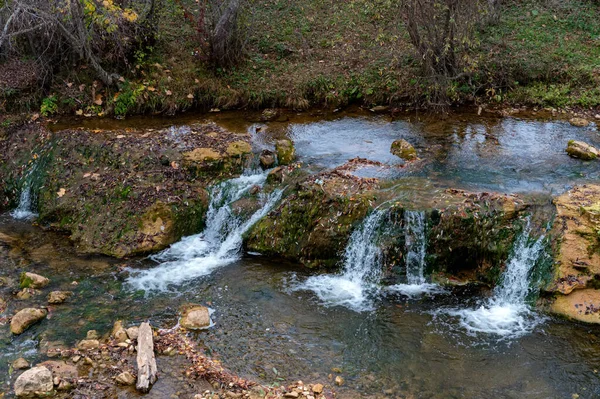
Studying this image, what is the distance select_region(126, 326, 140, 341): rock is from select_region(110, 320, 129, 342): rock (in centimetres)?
4

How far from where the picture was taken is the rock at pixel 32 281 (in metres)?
7.61

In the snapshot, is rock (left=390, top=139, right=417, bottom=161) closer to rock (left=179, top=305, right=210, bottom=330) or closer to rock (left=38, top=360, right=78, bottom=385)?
rock (left=179, top=305, right=210, bottom=330)

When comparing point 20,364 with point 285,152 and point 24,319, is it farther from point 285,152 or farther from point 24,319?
point 285,152

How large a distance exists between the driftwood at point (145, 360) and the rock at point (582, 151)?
8.25 metres

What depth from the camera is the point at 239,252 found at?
893 cm

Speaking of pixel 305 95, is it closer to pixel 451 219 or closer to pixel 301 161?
pixel 301 161

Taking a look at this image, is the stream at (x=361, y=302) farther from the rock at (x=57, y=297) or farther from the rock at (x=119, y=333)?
the rock at (x=119, y=333)

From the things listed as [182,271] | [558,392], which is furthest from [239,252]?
[558,392]

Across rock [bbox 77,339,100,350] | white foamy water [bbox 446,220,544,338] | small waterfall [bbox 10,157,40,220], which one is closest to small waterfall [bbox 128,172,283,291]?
rock [bbox 77,339,100,350]

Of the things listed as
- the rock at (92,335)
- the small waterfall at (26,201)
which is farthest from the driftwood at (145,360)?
the small waterfall at (26,201)

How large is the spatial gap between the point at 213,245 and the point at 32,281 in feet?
9.44

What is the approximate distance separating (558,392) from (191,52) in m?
11.7

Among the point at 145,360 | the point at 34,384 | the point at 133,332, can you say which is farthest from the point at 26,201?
the point at 145,360

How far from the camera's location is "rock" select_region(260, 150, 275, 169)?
10.1 metres
